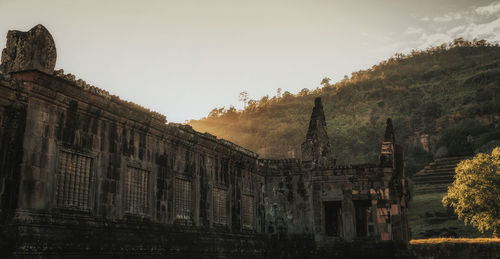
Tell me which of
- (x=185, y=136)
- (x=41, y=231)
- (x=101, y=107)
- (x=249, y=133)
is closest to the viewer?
(x=41, y=231)

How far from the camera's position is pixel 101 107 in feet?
40.5

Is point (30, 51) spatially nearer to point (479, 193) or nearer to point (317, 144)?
point (317, 144)

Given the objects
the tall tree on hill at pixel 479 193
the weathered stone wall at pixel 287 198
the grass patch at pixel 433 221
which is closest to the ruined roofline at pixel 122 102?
the weathered stone wall at pixel 287 198

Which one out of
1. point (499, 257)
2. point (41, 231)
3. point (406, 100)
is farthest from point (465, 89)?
point (41, 231)

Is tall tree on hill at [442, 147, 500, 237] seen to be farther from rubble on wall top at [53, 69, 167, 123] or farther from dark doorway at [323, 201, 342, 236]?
rubble on wall top at [53, 69, 167, 123]

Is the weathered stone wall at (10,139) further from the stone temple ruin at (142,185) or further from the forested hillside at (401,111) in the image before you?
the forested hillside at (401,111)

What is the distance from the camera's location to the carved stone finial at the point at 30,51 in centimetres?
1061

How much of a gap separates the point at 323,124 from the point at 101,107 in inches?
674

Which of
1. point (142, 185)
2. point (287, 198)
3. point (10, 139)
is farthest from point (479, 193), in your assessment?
point (10, 139)

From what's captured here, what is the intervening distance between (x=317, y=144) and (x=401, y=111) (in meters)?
76.4

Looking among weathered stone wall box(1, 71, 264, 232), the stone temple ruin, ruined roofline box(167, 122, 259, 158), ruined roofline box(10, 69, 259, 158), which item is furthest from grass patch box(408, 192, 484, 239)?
ruined roofline box(10, 69, 259, 158)

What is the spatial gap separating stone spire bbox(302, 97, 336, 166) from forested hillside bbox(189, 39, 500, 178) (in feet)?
145

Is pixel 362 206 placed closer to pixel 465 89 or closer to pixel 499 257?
pixel 499 257

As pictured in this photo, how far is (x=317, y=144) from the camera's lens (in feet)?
85.6
